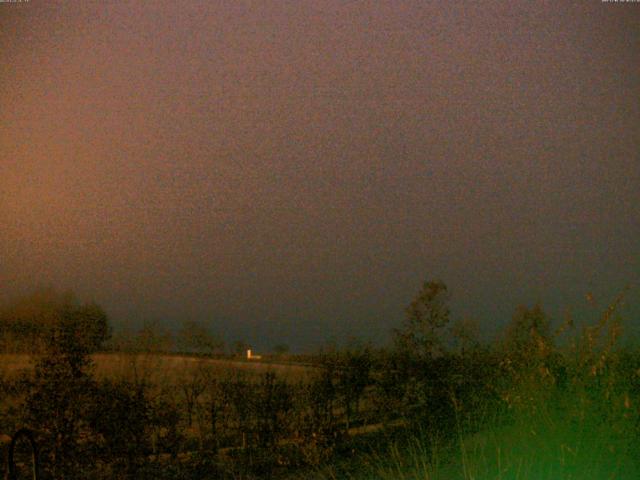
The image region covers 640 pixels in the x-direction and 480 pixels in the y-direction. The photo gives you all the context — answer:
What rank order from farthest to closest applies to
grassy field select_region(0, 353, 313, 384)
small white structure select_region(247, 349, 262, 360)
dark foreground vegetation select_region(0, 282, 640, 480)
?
small white structure select_region(247, 349, 262, 360), grassy field select_region(0, 353, 313, 384), dark foreground vegetation select_region(0, 282, 640, 480)

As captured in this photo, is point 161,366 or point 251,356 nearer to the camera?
point 161,366

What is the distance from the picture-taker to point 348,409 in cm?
1155

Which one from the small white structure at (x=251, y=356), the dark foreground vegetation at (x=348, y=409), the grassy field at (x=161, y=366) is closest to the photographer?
the dark foreground vegetation at (x=348, y=409)

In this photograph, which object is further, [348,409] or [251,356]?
[251,356]

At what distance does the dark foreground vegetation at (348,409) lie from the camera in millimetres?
6531

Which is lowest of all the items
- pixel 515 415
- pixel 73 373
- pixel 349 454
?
pixel 349 454

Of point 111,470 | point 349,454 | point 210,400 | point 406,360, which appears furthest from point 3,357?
point 406,360

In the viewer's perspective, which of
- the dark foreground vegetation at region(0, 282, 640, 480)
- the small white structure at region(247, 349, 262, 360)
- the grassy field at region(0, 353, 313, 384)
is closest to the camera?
the dark foreground vegetation at region(0, 282, 640, 480)

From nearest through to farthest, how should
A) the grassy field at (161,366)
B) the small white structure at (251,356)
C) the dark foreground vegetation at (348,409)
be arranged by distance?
1. the dark foreground vegetation at (348,409)
2. the grassy field at (161,366)
3. the small white structure at (251,356)

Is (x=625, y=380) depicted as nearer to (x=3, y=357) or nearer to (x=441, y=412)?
(x=441, y=412)

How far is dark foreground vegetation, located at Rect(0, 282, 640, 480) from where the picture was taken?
21.4 ft

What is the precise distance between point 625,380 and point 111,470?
5.88 m

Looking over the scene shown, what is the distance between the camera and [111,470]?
8.78 meters

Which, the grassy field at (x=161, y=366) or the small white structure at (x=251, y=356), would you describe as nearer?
the grassy field at (x=161, y=366)
